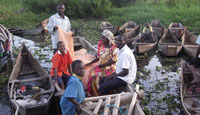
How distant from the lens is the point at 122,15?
1712 cm

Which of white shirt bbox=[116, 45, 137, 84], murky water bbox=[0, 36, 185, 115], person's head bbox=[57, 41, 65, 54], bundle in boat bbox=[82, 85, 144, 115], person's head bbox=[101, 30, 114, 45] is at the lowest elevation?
murky water bbox=[0, 36, 185, 115]

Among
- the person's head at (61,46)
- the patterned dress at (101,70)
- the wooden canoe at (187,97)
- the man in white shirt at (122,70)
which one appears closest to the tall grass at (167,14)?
the wooden canoe at (187,97)

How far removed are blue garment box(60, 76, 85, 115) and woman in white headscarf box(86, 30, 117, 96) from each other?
1.38 meters

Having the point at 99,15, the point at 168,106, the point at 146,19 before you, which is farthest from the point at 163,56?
the point at 99,15

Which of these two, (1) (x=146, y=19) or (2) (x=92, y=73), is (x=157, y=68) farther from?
(1) (x=146, y=19)

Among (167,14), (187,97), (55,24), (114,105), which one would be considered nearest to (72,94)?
(114,105)

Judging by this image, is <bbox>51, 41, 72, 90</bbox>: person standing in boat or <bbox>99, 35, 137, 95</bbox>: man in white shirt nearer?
<bbox>99, 35, 137, 95</bbox>: man in white shirt

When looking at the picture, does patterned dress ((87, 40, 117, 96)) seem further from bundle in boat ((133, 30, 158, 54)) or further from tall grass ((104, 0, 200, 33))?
tall grass ((104, 0, 200, 33))

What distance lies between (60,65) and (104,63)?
3.31ft

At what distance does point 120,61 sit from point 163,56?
5.28 meters

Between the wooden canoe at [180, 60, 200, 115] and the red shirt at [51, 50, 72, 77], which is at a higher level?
the red shirt at [51, 50, 72, 77]

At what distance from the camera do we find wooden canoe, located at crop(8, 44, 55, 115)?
13.9 ft

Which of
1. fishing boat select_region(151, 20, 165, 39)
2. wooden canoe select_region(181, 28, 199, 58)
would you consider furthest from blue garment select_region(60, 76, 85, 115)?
fishing boat select_region(151, 20, 165, 39)

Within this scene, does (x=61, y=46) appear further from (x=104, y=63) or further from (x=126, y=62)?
(x=126, y=62)
